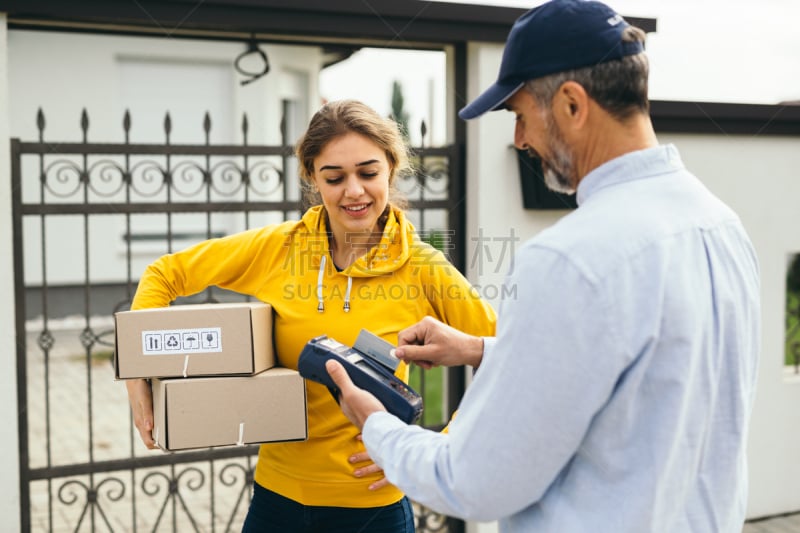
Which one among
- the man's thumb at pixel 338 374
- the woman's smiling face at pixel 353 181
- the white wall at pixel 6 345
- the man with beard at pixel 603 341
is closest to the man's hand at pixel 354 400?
the man's thumb at pixel 338 374

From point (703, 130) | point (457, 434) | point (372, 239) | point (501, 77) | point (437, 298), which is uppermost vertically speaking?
point (703, 130)

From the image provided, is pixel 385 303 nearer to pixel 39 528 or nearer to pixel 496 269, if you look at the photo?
pixel 496 269

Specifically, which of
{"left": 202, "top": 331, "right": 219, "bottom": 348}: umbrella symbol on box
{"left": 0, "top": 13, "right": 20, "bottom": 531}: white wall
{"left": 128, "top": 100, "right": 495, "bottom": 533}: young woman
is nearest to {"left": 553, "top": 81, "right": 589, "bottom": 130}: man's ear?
{"left": 128, "top": 100, "right": 495, "bottom": 533}: young woman

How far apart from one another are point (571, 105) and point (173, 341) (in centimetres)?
123

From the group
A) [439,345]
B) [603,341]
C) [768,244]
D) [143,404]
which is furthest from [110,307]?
[603,341]

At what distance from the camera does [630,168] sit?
4.03 feet

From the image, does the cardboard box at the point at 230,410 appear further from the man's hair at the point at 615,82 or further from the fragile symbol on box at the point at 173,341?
the man's hair at the point at 615,82

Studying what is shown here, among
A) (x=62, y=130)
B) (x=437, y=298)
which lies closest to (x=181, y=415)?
(x=437, y=298)

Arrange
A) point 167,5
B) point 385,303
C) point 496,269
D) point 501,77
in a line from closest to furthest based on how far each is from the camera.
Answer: point 501,77 → point 385,303 → point 167,5 → point 496,269

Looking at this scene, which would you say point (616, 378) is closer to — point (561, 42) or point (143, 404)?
point (561, 42)

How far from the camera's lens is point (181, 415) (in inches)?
78.6

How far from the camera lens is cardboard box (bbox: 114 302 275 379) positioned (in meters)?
2.00

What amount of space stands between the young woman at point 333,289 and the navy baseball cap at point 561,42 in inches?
39.2

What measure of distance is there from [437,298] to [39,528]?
336cm
